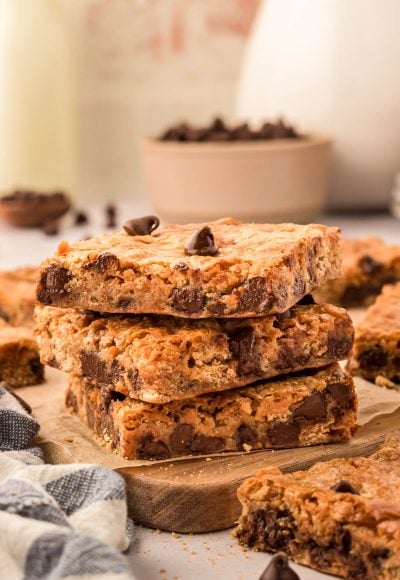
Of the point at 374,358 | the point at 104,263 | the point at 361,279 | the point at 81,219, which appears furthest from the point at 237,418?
the point at 81,219

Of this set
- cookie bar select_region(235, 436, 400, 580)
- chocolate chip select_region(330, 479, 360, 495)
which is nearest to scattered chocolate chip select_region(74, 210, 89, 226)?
cookie bar select_region(235, 436, 400, 580)

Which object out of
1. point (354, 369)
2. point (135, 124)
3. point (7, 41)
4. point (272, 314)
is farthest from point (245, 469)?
point (135, 124)

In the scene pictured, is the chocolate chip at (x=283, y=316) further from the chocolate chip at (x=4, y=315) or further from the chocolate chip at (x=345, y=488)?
the chocolate chip at (x=4, y=315)

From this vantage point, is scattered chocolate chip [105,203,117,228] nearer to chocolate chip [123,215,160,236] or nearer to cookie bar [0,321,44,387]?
cookie bar [0,321,44,387]

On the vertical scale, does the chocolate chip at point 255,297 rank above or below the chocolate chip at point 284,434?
above

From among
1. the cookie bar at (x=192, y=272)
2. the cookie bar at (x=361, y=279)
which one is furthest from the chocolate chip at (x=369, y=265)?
the cookie bar at (x=192, y=272)

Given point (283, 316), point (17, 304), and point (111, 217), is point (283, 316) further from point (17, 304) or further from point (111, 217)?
point (111, 217)
